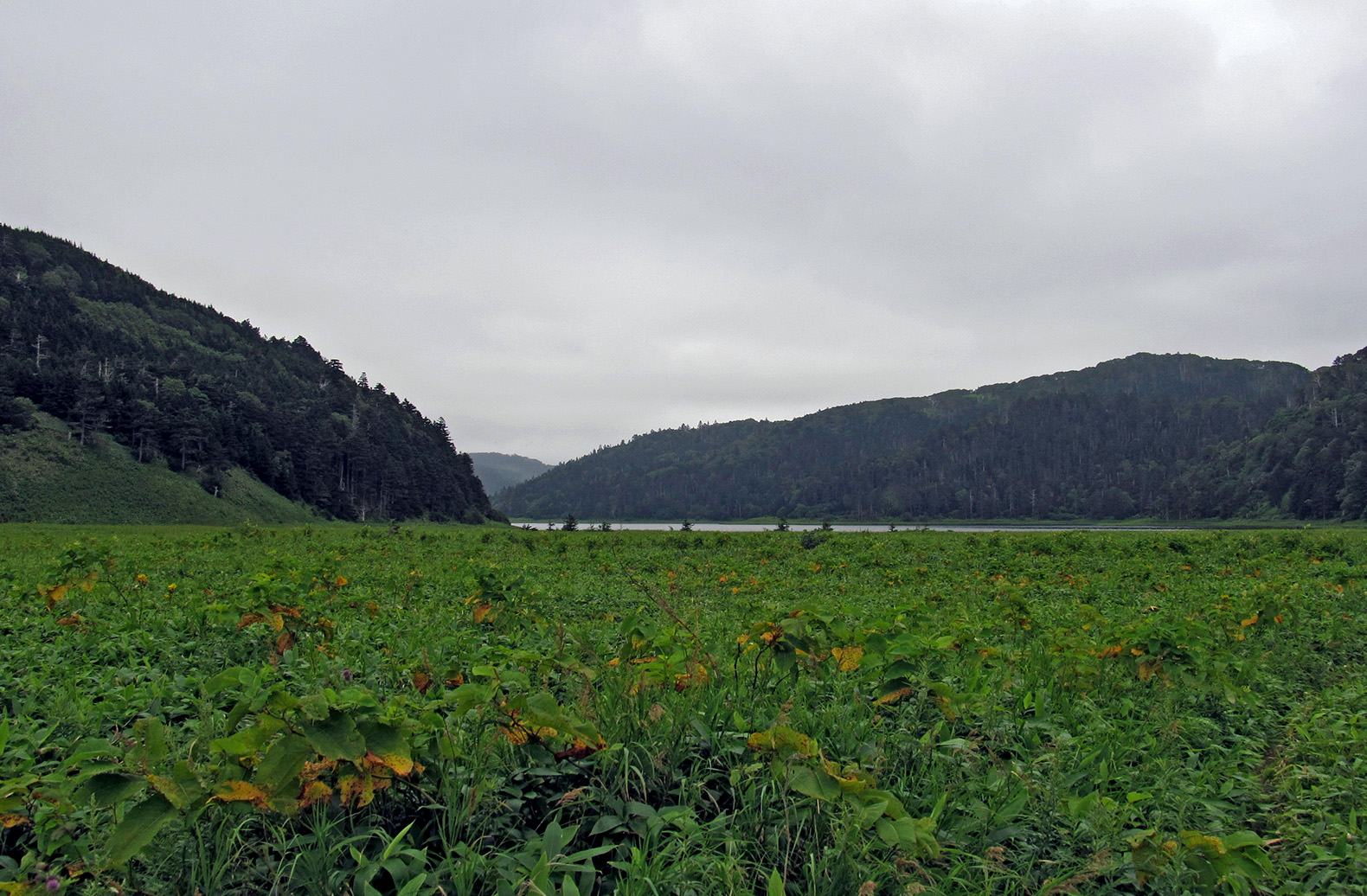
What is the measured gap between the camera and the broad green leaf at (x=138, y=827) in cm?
194

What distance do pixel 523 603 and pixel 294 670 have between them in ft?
9.97

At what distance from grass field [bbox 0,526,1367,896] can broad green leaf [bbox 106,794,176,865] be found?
0.01m

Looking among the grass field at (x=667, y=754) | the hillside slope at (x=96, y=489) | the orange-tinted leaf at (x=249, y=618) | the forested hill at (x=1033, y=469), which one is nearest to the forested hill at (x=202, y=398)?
the hillside slope at (x=96, y=489)

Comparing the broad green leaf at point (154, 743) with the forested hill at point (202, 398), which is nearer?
the broad green leaf at point (154, 743)

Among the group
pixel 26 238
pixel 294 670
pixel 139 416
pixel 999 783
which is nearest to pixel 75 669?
pixel 294 670

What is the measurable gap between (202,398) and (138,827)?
101 m

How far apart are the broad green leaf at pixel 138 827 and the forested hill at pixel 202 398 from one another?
285ft

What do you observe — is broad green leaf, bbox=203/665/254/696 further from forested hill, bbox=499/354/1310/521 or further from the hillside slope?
forested hill, bbox=499/354/1310/521

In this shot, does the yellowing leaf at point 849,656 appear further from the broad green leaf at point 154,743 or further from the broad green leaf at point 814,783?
the broad green leaf at point 154,743

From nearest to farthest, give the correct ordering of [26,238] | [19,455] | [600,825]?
[600,825] < [19,455] < [26,238]

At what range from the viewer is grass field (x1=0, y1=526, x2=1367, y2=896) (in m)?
2.28

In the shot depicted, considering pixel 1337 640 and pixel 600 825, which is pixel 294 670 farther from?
pixel 1337 640

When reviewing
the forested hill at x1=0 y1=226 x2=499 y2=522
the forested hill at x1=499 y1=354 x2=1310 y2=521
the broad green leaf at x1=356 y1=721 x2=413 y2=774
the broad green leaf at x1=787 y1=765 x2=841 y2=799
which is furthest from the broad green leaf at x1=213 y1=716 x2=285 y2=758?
the forested hill at x1=499 y1=354 x2=1310 y2=521

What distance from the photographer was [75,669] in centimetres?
470
